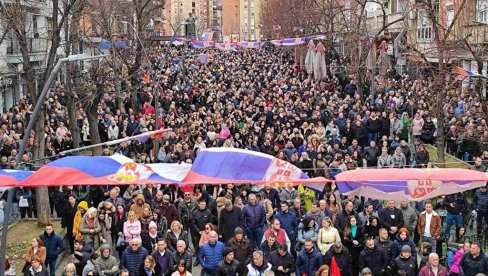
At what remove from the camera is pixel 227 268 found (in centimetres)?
1215

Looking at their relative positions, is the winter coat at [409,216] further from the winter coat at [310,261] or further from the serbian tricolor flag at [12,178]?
the serbian tricolor flag at [12,178]

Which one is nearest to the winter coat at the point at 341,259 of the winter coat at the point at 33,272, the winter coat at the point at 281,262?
the winter coat at the point at 281,262

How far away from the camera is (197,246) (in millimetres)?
14945

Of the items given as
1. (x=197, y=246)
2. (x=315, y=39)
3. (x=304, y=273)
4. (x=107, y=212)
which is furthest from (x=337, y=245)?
(x=315, y=39)

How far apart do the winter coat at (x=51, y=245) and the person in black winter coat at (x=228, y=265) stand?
10.2 ft

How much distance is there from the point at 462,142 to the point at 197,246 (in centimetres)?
1017

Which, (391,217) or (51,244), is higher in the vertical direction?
(391,217)

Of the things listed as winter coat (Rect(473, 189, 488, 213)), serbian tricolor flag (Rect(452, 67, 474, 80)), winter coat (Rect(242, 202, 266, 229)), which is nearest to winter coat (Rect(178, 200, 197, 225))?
winter coat (Rect(242, 202, 266, 229))

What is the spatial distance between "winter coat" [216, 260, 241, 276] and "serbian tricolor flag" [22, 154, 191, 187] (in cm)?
186

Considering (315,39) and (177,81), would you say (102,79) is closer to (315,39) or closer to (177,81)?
(315,39)

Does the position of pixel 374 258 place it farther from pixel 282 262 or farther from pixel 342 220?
pixel 282 262

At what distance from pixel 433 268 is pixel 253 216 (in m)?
3.85

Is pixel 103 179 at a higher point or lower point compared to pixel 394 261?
higher

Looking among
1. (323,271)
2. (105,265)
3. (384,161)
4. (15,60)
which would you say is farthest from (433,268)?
(15,60)
